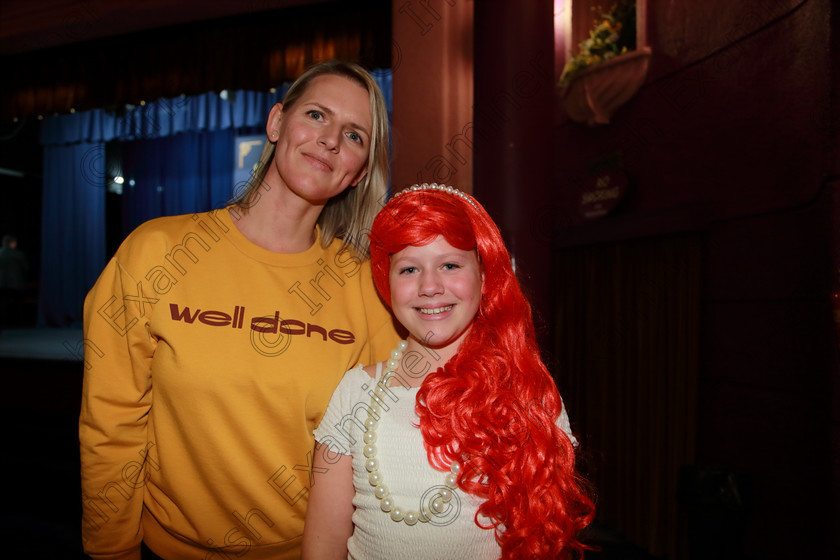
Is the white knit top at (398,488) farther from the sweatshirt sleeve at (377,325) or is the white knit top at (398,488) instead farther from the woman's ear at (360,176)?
the woman's ear at (360,176)

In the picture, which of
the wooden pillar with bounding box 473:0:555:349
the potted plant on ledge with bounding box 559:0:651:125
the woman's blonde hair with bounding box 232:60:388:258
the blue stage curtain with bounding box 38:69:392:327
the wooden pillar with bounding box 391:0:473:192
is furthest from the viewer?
the blue stage curtain with bounding box 38:69:392:327

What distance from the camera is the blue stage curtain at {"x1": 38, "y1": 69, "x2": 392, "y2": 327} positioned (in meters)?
8.23

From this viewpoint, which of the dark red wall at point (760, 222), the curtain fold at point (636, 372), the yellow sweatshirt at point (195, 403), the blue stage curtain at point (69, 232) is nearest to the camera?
the yellow sweatshirt at point (195, 403)

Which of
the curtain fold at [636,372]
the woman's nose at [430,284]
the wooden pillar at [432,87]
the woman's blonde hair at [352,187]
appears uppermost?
the wooden pillar at [432,87]

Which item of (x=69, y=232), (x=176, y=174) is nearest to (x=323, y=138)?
(x=176, y=174)

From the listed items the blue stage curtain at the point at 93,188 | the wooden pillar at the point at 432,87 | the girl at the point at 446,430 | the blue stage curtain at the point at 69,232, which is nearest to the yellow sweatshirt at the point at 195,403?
the girl at the point at 446,430

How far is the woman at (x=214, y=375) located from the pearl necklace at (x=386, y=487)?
15 cm

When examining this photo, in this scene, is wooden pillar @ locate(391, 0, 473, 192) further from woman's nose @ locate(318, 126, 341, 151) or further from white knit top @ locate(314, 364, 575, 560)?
white knit top @ locate(314, 364, 575, 560)

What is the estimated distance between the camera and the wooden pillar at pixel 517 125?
259cm

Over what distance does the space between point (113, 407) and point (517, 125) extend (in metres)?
2.13

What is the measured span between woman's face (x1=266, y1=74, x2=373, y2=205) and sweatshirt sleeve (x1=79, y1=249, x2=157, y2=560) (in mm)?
482

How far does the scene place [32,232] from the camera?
31.1 ft

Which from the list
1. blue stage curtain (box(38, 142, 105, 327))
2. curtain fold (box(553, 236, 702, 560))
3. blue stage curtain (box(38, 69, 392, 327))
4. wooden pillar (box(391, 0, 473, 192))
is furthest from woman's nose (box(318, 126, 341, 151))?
blue stage curtain (box(38, 142, 105, 327))

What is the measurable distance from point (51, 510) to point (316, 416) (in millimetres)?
2578
